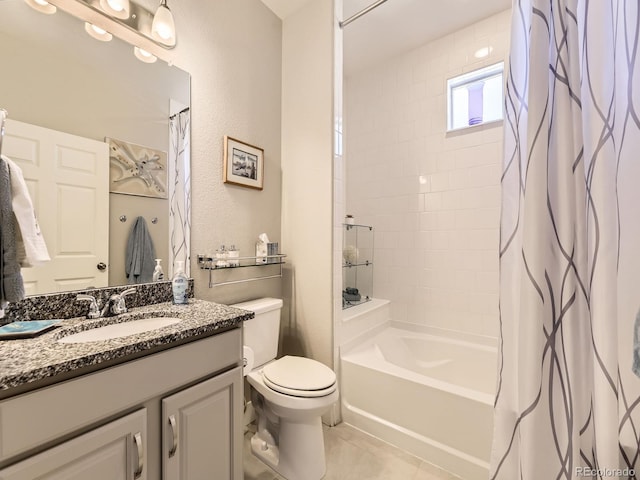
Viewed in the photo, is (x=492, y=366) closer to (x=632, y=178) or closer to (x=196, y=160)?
(x=632, y=178)

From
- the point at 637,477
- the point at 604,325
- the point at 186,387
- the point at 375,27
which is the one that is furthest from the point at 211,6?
the point at 637,477

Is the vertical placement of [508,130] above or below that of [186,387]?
above

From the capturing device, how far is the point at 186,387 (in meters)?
0.96

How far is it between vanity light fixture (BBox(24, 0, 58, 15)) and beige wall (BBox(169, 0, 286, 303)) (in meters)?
0.46

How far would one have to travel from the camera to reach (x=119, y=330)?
3.54 feet

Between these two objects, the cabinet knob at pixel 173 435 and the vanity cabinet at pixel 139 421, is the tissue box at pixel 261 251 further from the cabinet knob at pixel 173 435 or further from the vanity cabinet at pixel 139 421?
the cabinet knob at pixel 173 435

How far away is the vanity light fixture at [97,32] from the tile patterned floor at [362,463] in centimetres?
216

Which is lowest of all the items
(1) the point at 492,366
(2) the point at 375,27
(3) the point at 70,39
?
(1) the point at 492,366

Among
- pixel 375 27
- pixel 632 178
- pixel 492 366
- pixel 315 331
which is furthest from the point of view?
pixel 375 27

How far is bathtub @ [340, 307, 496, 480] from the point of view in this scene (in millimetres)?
1401

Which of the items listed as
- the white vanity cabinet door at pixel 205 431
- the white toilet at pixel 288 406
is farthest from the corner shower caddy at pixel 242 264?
the white vanity cabinet door at pixel 205 431

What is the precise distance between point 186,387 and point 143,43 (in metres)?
1.55

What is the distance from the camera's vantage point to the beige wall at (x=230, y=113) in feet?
5.09

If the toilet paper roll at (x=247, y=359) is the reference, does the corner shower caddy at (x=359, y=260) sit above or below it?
above
